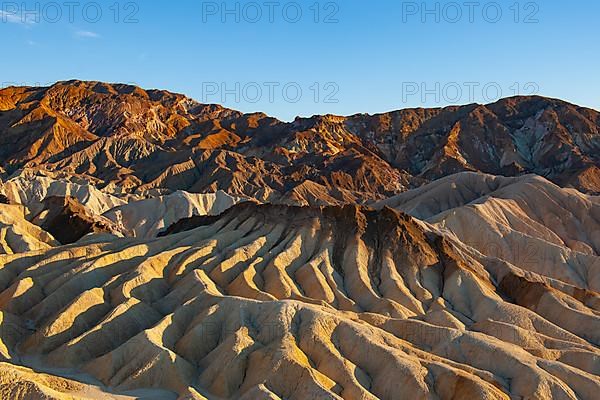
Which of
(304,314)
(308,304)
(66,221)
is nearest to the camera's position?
(304,314)

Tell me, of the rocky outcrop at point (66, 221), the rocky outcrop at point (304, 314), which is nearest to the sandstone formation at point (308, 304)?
the rocky outcrop at point (304, 314)

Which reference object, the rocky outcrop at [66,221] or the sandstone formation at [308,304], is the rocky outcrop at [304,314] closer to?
the sandstone formation at [308,304]

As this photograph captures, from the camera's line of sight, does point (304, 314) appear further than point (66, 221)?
No

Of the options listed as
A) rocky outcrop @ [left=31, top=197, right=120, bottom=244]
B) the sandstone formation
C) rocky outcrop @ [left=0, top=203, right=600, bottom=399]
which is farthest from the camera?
rocky outcrop @ [left=31, top=197, right=120, bottom=244]

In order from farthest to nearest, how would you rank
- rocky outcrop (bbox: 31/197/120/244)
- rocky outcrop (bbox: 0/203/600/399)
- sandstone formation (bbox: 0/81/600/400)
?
rocky outcrop (bbox: 31/197/120/244), rocky outcrop (bbox: 0/203/600/399), sandstone formation (bbox: 0/81/600/400)

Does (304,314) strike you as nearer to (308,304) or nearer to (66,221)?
(308,304)

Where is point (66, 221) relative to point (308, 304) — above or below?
below

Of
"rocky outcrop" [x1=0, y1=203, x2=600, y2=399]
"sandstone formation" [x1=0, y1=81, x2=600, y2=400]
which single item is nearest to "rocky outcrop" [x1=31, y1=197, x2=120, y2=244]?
"sandstone formation" [x1=0, y1=81, x2=600, y2=400]

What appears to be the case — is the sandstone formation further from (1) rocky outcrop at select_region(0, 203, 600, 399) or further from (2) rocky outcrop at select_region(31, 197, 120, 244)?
(2) rocky outcrop at select_region(31, 197, 120, 244)

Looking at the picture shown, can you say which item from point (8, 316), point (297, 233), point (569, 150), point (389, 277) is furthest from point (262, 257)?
point (569, 150)

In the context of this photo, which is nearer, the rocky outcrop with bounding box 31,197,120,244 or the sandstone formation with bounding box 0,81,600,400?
the sandstone formation with bounding box 0,81,600,400

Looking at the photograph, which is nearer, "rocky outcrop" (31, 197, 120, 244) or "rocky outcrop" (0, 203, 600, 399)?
"rocky outcrop" (0, 203, 600, 399)

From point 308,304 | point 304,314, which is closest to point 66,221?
point 308,304
